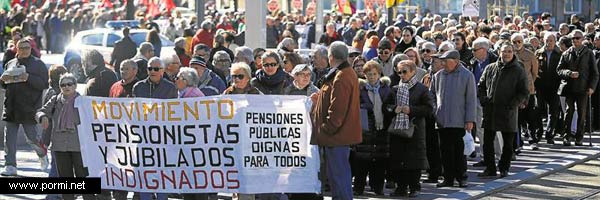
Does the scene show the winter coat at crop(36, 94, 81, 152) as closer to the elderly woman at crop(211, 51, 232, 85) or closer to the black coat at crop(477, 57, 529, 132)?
the elderly woman at crop(211, 51, 232, 85)

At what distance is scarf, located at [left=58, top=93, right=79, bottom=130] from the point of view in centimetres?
1305

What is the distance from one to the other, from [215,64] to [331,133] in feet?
11.0

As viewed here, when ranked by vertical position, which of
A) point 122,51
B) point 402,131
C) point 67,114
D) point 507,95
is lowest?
point 402,131

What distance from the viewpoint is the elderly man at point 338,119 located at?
12625mm

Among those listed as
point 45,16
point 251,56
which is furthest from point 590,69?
point 45,16

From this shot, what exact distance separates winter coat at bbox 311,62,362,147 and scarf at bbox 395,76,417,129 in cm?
168

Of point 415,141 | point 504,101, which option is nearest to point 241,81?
point 415,141

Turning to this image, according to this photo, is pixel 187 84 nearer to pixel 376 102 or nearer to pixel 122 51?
pixel 376 102

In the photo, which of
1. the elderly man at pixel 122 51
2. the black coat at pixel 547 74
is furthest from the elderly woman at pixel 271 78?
the elderly man at pixel 122 51

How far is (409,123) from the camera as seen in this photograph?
14.5m

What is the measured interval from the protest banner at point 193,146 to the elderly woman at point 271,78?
2.59 feet

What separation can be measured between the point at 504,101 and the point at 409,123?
206 cm

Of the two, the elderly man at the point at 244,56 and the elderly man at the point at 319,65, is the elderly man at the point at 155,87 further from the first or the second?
the elderly man at the point at 244,56

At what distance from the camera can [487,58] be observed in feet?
59.6
